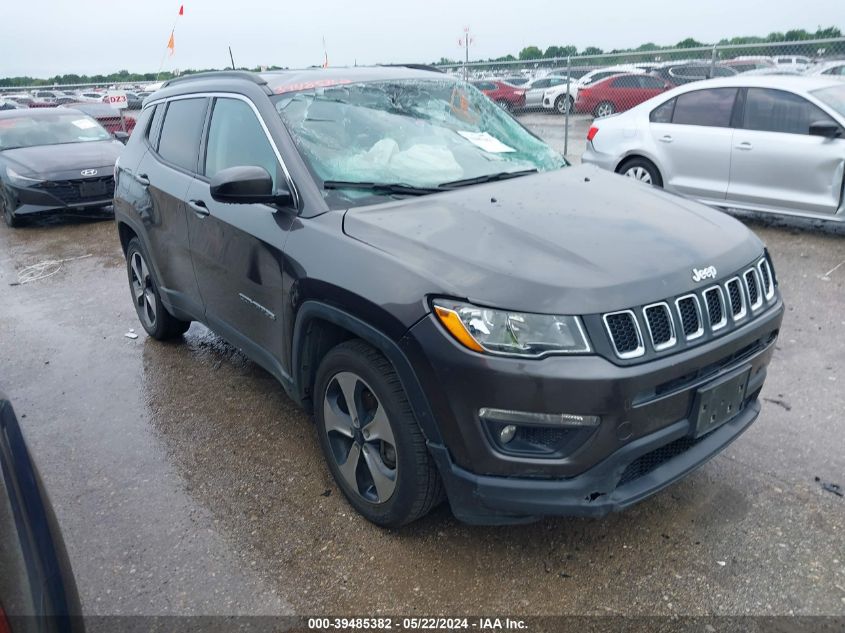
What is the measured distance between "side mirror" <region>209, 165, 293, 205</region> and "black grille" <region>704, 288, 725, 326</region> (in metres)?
1.82

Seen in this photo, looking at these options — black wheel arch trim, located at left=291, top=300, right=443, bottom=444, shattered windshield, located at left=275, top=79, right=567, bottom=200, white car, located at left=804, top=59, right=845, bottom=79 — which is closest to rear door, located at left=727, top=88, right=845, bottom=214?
shattered windshield, located at left=275, top=79, right=567, bottom=200

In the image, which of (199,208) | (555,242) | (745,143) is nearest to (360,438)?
(555,242)

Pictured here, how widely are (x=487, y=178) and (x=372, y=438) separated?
4.60 feet

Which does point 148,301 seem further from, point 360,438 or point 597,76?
point 597,76

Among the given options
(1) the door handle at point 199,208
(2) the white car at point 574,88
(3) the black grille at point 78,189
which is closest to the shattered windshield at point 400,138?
(1) the door handle at point 199,208

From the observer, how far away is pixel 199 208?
3.76m

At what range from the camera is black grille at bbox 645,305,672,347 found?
2.35 metres

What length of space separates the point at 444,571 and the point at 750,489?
1460 mm

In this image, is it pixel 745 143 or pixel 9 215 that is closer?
pixel 745 143

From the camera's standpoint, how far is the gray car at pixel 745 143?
261 inches

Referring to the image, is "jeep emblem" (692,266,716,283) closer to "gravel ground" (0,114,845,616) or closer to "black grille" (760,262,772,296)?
"black grille" (760,262,772,296)

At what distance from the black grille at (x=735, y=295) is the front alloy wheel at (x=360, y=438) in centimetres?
140

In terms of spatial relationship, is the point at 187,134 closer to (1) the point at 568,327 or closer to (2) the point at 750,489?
(1) the point at 568,327

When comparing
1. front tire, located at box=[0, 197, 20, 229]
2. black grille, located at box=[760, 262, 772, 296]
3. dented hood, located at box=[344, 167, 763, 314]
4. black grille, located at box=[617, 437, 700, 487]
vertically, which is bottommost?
front tire, located at box=[0, 197, 20, 229]
